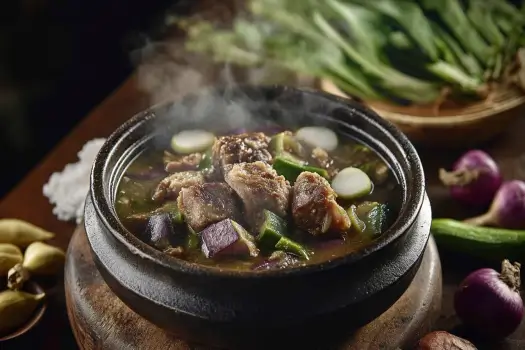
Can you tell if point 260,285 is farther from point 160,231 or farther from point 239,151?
point 239,151

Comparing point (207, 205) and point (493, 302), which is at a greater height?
point (207, 205)

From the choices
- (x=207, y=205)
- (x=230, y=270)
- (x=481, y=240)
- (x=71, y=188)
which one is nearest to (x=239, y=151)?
(x=207, y=205)

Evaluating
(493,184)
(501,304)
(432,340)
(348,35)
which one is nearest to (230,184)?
(432,340)

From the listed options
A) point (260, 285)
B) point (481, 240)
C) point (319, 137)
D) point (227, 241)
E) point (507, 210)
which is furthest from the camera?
point (507, 210)

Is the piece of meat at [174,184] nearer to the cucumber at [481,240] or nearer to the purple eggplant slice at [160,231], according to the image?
the purple eggplant slice at [160,231]

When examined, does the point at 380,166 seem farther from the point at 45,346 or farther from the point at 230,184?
the point at 45,346

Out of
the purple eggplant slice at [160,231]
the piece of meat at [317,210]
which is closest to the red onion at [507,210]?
the piece of meat at [317,210]

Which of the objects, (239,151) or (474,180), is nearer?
(239,151)
